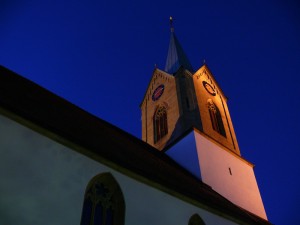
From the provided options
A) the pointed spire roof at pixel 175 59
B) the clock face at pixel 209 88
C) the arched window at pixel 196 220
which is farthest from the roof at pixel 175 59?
the arched window at pixel 196 220

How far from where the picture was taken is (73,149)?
7.42m

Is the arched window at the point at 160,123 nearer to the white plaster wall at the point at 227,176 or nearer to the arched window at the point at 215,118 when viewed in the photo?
the arched window at the point at 215,118

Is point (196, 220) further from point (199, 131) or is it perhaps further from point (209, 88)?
point (209, 88)

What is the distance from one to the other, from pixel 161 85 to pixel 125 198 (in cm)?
1419

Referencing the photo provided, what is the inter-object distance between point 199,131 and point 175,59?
31.7 ft

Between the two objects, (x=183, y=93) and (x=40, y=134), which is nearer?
(x=40, y=134)

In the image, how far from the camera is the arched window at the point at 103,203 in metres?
7.04

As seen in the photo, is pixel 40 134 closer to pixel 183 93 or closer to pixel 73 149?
pixel 73 149

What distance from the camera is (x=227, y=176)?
15.6 meters

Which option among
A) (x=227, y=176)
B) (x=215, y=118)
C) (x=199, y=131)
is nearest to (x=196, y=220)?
(x=227, y=176)

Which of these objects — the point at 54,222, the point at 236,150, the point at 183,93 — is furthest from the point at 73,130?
the point at 236,150

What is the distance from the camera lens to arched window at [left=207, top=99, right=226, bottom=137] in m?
18.6

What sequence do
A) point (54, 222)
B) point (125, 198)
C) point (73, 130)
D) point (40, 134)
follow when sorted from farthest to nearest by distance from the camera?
point (73, 130)
point (125, 198)
point (40, 134)
point (54, 222)

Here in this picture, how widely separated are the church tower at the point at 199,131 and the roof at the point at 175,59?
22 centimetres
